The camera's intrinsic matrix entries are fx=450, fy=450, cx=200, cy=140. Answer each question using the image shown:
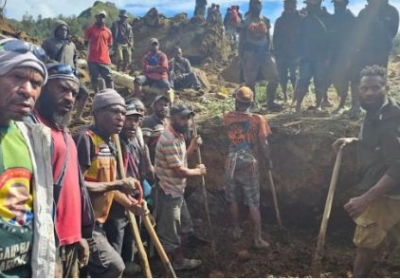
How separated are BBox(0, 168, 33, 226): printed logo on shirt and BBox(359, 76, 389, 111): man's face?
292cm

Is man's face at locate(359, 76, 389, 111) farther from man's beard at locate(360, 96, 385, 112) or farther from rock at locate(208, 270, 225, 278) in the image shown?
rock at locate(208, 270, 225, 278)

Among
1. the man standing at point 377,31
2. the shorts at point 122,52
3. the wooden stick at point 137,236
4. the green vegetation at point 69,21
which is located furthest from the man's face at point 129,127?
the green vegetation at point 69,21

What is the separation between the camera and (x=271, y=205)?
22.7 ft

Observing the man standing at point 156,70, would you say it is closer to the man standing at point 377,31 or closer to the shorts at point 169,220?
the man standing at point 377,31

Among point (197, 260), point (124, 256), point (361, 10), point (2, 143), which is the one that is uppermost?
point (361, 10)

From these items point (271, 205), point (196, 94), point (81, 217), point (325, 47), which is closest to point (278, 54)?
point (325, 47)

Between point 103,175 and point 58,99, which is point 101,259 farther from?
point 58,99

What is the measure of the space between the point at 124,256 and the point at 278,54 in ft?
15.4

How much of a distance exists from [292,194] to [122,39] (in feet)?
25.7

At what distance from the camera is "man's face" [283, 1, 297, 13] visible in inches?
297

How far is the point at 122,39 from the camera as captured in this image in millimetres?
12773

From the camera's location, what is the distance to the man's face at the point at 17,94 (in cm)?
198

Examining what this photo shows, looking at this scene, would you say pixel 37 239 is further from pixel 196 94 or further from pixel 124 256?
pixel 196 94

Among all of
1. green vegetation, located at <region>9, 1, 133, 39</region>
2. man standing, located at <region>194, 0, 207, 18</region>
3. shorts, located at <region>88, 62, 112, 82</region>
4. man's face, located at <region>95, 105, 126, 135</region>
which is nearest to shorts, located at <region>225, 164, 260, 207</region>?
man's face, located at <region>95, 105, 126, 135</region>
